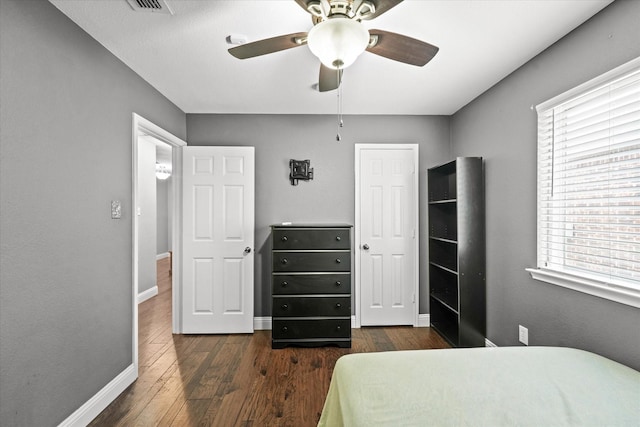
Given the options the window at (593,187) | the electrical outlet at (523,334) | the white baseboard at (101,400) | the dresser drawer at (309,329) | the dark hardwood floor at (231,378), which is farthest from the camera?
the dresser drawer at (309,329)

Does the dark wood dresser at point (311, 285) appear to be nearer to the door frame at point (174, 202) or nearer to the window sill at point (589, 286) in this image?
the door frame at point (174, 202)

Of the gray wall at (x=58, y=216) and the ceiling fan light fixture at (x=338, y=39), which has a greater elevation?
the ceiling fan light fixture at (x=338, y=39)

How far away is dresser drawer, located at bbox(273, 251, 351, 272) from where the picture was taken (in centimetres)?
333

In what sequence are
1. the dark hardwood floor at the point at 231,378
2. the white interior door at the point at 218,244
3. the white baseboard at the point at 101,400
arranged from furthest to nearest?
the white interior door at the point at 218,244, the dark hardwood floor at the point at 231,378, the white baseboard at the point at 101,400

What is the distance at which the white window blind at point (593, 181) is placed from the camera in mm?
Answer: 1717

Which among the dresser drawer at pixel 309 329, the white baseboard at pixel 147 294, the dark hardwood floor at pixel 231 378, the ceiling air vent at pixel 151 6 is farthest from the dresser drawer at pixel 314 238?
the white baseboard at pixel 147 294

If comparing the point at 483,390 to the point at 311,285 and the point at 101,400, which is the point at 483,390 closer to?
the point at 311,285

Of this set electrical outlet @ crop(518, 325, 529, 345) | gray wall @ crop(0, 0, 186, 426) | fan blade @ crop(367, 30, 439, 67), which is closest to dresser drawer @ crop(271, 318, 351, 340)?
gray wall @ crop(0, 0, 186, 426)

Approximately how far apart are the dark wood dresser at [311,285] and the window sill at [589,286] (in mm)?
1611

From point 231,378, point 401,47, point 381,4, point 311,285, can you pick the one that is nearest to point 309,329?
point 311,285

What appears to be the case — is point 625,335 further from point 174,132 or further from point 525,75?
point 174,132

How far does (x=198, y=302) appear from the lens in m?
3.67

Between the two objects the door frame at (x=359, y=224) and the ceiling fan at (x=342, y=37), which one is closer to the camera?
the ceiling fan at (x=342, y=37)

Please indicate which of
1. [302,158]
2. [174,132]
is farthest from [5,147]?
[302,158]
